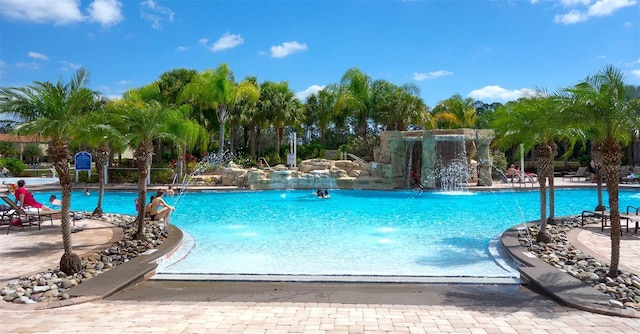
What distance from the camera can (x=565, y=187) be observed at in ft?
82.9

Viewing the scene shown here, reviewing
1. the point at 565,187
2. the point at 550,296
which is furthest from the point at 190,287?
the point at 565,187

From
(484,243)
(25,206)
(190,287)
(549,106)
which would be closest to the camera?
(190,287)

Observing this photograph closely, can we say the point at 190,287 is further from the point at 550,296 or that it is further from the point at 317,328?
the point at 550,296

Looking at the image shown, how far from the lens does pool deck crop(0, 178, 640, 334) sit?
15.9 ft

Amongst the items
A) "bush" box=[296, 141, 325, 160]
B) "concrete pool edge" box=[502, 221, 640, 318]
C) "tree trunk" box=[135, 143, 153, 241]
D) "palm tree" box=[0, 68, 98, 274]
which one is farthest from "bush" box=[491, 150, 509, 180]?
"palm tree" box=[0, 68, 98, 274]

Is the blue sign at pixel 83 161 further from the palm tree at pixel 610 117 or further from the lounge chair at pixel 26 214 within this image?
the palm tree at pixel 610 117

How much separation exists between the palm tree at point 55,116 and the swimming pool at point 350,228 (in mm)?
1692

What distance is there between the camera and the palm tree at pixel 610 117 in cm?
646

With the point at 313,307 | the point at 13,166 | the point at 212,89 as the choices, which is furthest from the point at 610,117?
the point at 13,166

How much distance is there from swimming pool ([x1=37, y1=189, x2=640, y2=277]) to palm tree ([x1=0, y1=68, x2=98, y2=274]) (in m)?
1.69

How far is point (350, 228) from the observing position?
41.8 ft

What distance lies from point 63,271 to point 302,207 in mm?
11387

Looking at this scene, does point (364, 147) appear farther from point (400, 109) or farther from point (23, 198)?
point (23, 198)

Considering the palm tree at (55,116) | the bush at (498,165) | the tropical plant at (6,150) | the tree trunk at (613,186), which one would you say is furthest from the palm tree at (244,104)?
the tropical plant at (6,150)
